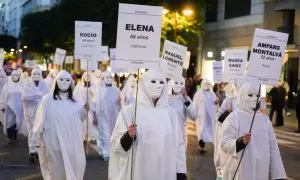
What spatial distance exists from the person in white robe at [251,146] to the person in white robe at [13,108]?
926 cm

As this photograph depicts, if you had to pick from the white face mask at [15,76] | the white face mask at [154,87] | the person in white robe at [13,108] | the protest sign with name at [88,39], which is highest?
the protest sign with name at [88,39]

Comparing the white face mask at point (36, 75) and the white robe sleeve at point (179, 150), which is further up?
the white face mask at point (36, 75)

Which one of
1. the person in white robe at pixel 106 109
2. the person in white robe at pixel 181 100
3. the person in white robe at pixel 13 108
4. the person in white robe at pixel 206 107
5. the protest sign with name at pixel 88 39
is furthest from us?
the person in white robe at pixel 13 108

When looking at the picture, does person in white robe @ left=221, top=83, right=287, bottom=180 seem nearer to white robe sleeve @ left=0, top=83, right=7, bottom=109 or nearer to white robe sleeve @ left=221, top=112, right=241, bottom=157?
white robe sleeve @ left=221, top=112, right=241, bottom=157

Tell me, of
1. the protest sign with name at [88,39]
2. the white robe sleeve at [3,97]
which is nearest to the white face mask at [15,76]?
the white robe sleeve at [3,97]

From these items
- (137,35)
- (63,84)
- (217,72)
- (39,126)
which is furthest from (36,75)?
(137,35)

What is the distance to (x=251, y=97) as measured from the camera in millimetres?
6723

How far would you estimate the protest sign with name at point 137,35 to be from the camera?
6.42m

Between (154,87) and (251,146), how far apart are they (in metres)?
1.31

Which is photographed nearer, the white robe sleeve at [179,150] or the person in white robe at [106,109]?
the white robe sleeve at [179,150]

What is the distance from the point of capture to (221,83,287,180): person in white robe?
6.53 m

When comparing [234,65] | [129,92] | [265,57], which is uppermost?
[265,57]

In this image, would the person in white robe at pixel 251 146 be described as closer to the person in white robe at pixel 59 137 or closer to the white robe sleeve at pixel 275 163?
the white robe sleeve at pixel 275 163

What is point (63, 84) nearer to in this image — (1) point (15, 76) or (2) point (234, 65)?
(2) point (234, 65)
